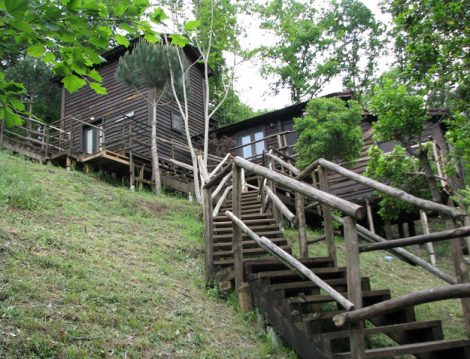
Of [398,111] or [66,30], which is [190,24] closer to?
[66,30]

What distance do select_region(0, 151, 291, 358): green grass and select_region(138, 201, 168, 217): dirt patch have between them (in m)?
1.88

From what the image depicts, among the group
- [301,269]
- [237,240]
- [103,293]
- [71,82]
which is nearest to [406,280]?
[237,240]

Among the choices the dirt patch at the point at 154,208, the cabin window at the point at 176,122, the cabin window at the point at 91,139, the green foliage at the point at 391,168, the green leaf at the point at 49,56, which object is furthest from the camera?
the cabin window at the point at 91,139

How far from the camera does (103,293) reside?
15.9 feet

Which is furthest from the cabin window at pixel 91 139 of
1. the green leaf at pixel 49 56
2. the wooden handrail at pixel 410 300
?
the wooden handrail at pixel 410 300

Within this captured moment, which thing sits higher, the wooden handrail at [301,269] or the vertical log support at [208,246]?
the vertical log support at [208,246]

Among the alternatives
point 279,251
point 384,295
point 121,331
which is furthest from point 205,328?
point 384,295

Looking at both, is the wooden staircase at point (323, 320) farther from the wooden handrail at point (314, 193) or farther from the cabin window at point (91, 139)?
the cabin window at point (91, 139)

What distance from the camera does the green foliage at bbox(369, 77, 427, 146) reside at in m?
7.79

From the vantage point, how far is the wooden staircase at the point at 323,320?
3.45 metres

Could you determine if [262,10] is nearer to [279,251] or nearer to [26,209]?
[26,209]

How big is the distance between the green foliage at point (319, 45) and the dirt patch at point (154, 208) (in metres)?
20.3

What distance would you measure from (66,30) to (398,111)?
6325 mm

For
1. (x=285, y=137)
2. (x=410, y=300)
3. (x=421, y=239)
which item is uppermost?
(x=285, y=137)
